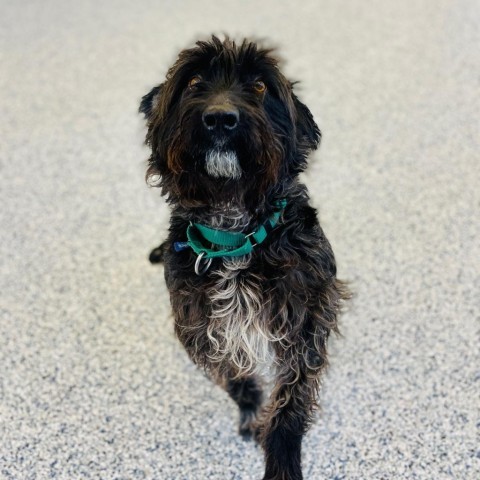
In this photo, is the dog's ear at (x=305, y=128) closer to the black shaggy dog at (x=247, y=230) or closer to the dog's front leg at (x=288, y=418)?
the black shaggy dog at (x=247, y=230)

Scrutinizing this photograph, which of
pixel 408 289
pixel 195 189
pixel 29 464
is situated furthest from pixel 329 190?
pixel 29 464

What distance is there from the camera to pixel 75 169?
8.15 feet

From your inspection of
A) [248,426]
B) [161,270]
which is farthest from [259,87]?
[161,270]

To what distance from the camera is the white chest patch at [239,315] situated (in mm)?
1174

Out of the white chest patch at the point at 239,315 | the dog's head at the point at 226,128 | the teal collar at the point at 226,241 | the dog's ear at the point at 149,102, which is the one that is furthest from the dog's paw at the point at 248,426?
the dog's ear at the point at 149,102

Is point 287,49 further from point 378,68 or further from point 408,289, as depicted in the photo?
point 408,289

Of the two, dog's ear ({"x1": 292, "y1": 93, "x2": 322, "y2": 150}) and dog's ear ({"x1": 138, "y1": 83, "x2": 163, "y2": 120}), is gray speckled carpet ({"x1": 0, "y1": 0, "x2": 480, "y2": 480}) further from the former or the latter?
dog's ear ({"x1": 138, "y1": 83, "x2": 163, "y2": 120})

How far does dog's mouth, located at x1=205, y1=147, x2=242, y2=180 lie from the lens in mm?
1038

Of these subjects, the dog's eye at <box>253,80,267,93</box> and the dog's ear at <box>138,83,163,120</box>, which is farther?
the dog's ear at <box>138,83,163,120</box>

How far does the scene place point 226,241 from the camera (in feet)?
3.84

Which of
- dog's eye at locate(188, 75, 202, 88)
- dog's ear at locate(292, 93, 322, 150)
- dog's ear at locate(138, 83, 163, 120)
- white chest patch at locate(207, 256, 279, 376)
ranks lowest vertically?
white chest patch at locate(207, 256, 279, 376)

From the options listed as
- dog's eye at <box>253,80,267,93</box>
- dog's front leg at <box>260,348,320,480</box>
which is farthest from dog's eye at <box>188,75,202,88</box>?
dog's front leg at <box>260,348,320,480</box>

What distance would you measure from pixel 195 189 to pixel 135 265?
0.96 metres

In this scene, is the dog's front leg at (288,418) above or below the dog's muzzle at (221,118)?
below
